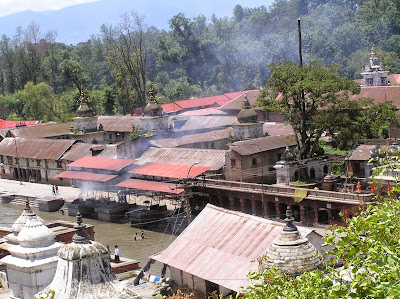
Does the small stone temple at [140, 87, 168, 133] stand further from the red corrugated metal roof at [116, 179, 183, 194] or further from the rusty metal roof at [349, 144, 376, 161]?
the rusty metal roof at [349, 144, 376, 161]

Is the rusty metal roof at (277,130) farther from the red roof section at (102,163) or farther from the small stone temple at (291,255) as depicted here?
the small stone temple at (291,255)

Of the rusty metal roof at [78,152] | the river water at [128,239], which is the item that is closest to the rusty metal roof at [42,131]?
the rusty metal roof at [78,152]

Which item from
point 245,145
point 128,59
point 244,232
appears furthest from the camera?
point 128,59

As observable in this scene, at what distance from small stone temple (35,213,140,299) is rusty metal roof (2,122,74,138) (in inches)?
2157

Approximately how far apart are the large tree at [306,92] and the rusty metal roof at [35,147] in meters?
21.0

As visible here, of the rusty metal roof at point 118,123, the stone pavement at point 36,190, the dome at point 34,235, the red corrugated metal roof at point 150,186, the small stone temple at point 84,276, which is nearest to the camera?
the small stone temple at point 84,276

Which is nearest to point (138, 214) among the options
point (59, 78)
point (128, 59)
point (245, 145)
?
point (245, 145)

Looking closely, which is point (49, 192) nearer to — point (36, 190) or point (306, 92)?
point (36, 190)

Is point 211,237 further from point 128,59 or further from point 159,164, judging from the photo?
point 128,59

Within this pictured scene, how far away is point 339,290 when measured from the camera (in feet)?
32.4

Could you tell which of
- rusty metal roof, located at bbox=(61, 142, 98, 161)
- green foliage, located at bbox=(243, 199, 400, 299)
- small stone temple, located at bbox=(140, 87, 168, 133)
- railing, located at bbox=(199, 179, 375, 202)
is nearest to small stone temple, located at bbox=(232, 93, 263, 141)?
railing, located at bbox=(199, 179, 375, 202)

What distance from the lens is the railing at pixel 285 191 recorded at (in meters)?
34.1

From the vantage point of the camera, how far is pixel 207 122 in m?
63.4

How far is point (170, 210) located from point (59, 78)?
74226 mm
